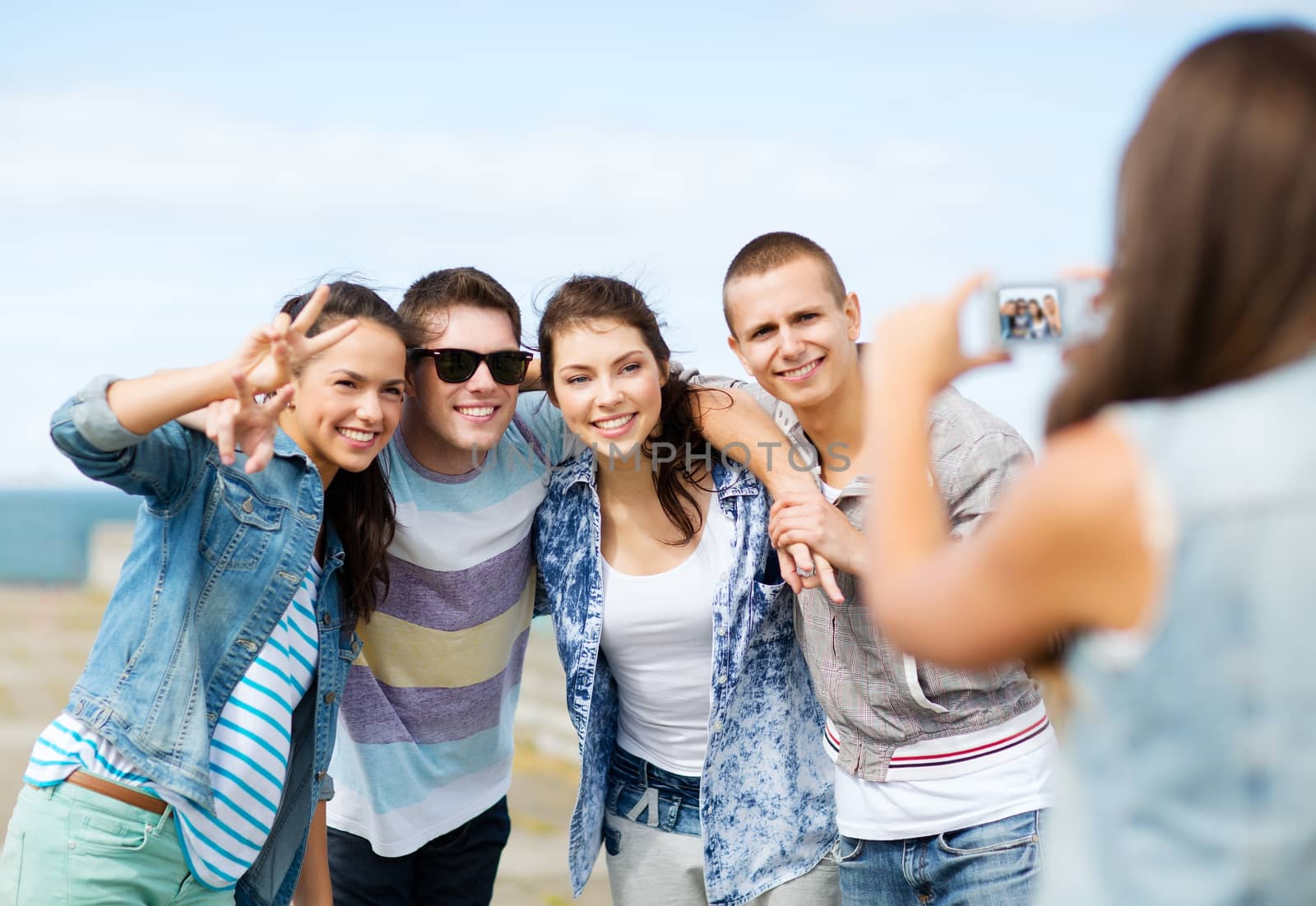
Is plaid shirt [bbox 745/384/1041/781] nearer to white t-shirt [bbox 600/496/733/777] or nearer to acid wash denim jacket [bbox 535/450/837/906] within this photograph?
acid wash denim jacket [bbox 535/450/837/906]

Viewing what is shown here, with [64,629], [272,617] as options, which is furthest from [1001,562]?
[64,629]

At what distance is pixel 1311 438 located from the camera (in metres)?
1.20

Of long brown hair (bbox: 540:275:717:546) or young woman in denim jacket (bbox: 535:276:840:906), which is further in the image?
long brown hair (bbox: 540:275:717:546)

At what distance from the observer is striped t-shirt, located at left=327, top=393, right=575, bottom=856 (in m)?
3.62

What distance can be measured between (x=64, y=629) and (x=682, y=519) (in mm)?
37024

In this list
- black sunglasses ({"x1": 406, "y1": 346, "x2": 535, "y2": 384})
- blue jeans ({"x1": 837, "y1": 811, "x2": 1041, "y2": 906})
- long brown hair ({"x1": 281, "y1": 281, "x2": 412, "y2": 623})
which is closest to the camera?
blue jeans ({"x1": 837, "y1": 811, "x2": 1041, "y2": 906})

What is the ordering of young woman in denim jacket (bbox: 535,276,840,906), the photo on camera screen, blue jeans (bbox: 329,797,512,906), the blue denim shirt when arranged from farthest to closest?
blue jeans (bbox: 329,797,512,906), young woman in denim jacket (bbox: 535,276,840,906), the photo on camera screen, the blue denim shirt

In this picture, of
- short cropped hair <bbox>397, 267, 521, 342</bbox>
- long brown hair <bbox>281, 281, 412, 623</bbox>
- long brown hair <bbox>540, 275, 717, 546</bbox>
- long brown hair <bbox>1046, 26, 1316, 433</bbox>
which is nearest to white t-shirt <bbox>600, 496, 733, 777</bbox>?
long brown hair <bbox>540, 275, 717, 546</bbox>

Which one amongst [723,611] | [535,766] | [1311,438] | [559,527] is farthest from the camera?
[535,766]

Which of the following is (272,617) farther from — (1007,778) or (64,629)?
(64,629)

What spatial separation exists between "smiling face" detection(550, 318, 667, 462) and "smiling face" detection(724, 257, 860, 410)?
33 cm

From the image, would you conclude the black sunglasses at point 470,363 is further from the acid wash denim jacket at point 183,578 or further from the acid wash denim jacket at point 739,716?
the acid wash denim jacket at point 183,578

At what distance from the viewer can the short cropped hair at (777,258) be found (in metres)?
3.52

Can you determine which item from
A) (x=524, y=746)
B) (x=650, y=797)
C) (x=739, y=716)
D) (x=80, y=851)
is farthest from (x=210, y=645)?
(x=524, y=746)
